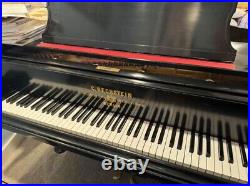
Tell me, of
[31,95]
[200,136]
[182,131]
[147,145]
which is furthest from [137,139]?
[31,95]

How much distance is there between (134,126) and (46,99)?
785 millimetres

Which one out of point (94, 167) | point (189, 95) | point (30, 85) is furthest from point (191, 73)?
point (94, 167)

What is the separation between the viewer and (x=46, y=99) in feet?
5.77

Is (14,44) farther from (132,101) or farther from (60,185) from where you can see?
(60,185)

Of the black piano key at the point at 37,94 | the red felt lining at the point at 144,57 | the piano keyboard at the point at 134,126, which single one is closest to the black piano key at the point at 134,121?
the piano keyboard at the point at 134,126

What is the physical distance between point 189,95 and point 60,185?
1584 millimetres

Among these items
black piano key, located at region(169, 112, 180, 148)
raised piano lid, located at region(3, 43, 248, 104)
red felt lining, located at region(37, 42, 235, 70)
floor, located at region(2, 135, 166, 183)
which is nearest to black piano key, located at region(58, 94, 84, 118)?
raised piano lid, located at region(3, 43, 248, 104)

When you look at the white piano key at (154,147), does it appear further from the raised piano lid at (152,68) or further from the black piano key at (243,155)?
the black piano key at (243,155)

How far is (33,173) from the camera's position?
7.41ft

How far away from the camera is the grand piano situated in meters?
1.25

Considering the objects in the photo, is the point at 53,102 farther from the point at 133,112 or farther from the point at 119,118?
the point at 133,112

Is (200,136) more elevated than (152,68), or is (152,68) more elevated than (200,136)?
(152,68)

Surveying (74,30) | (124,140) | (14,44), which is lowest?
(124,140)

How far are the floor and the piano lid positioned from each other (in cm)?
135
